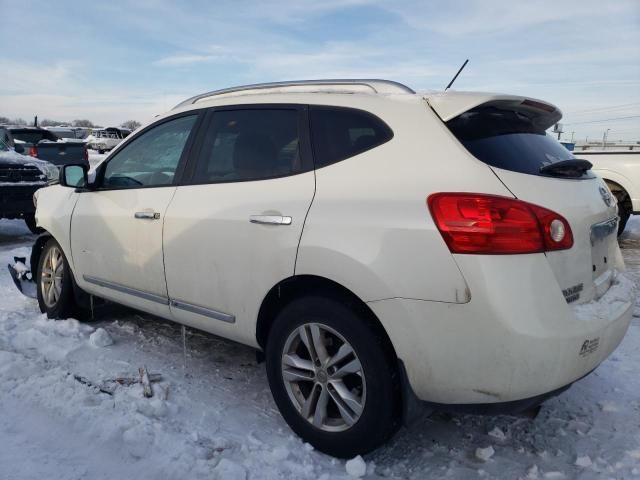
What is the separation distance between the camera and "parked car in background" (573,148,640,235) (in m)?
8.12

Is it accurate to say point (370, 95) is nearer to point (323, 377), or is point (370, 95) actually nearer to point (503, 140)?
point (503, 140)

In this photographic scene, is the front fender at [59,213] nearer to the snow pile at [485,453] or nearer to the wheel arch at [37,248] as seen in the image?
the wheel arch at [37,248]

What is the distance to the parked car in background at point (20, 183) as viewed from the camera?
8.24m

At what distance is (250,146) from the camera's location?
301cm

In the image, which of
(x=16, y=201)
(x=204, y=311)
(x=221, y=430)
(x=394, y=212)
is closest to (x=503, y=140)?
(x=394, y=212)

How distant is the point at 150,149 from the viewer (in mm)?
3682

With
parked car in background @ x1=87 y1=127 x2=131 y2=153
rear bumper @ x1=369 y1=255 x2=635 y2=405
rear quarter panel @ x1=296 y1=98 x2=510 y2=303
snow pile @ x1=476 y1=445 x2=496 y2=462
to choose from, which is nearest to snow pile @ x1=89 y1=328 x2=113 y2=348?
rear quarter panel @ x1=296 y1=98 x2=510 y2=303

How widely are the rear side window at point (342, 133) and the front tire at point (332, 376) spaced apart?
0.72 meters

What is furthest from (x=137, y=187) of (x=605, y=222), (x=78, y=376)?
(x=605, y=222)

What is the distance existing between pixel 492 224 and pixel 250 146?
150 centimetres

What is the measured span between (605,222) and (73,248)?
144 inches

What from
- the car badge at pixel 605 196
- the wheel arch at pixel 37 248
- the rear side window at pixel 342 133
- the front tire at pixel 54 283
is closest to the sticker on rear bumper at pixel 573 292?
the car badge at pixel 605 196

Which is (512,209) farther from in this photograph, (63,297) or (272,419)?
(63,297)

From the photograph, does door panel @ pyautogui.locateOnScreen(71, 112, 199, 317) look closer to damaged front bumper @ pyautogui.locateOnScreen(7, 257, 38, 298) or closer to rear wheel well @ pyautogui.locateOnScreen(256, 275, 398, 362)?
rear wheel well @ pyautogui.locateOnScreen(256, 275, 398, 362)
